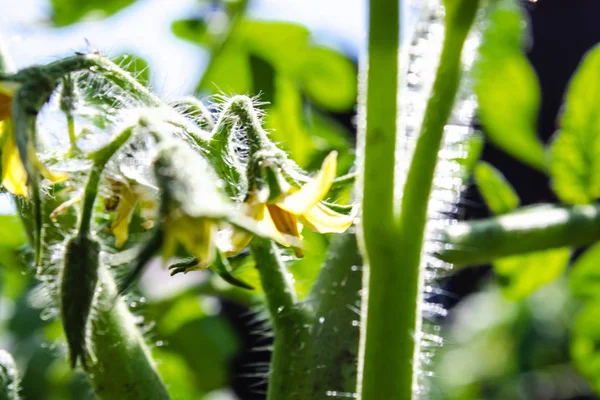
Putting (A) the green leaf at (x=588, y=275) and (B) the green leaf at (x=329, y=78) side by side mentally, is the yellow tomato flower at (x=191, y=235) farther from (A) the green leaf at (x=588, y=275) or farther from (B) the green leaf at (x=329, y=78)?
(B) the green leaf at (x=329, y=78)

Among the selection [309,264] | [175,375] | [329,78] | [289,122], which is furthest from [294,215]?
[329,78]

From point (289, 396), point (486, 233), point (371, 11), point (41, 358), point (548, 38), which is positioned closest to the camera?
point (371, 11)

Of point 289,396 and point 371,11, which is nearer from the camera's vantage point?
point 371,11

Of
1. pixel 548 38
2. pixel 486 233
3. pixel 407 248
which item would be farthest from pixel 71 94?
pixel 548 38

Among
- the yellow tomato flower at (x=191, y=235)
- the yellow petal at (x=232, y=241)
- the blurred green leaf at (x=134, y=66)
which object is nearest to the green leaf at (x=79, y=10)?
the blurred green leaf at (x=134, y=66)

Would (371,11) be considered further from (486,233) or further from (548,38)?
(548,38)

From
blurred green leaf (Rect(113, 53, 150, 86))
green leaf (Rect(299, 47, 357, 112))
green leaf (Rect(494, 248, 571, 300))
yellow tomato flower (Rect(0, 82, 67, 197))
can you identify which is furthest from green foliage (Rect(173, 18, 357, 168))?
yellow tomato flower (Rect(0, 82, 67, 197))

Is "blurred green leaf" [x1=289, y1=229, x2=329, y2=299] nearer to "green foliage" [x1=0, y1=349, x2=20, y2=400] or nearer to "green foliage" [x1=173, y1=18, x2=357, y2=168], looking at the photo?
"green foliage" [x1=173, y1=18, x2=357, y2=168]
